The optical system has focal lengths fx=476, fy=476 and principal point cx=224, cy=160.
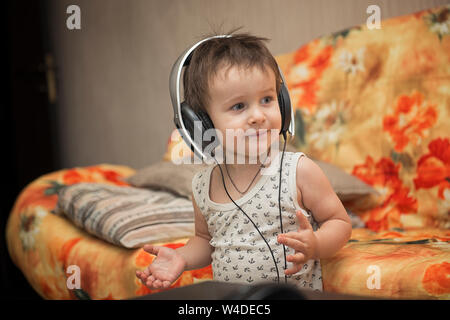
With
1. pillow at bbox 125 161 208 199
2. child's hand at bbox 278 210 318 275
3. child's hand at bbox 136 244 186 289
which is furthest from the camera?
pillow at bbox 125 161 208 199

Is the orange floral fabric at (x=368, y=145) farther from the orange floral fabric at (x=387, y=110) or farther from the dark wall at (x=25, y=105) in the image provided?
the dark wall at (x=25, y=105)

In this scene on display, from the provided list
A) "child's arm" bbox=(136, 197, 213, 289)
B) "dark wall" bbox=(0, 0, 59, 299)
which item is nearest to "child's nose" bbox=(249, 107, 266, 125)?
"child's arm" bbox=(136, 197, 213, 289)

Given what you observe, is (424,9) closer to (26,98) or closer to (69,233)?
(69,233)

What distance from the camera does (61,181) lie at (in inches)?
64.5

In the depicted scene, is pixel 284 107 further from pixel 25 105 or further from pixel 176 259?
pixel 25 105

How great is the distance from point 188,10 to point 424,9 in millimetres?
622

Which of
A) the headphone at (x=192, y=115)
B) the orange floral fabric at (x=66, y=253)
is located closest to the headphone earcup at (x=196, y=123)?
the headphone at (x=192, y=115)

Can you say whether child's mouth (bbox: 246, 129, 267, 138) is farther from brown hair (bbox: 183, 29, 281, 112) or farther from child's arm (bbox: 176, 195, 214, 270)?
child's arm (bbox: 176, 195, 214, 270)

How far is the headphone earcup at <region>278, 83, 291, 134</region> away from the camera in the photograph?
2.21 ft

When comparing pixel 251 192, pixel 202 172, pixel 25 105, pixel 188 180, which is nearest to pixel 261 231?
pixel 251 192

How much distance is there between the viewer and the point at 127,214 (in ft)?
3.42

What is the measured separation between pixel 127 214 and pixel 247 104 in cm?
50

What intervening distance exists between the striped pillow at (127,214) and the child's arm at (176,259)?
0.68 ft
